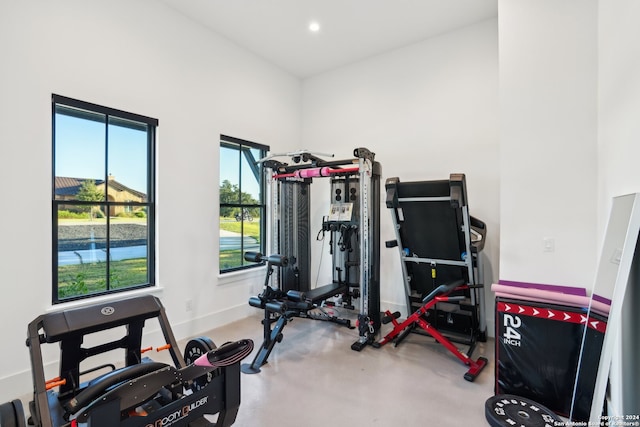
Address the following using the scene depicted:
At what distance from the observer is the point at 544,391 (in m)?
2.34

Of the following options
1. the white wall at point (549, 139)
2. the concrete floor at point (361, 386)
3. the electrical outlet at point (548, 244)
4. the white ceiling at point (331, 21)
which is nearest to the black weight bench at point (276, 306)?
the concrete floor at point (361, 386)

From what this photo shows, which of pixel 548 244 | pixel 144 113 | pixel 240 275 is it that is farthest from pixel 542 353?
pixel 144 113

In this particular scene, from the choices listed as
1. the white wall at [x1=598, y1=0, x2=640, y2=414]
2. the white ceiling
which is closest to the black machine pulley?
the white wall at [x1=598, y1=0, x2=640, y2=414]

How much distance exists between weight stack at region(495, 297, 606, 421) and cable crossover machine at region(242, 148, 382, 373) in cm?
146

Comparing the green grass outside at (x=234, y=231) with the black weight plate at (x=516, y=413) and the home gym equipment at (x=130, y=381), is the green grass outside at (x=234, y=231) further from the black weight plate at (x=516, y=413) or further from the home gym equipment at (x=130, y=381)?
the black weight plate at (x=516, y=413)

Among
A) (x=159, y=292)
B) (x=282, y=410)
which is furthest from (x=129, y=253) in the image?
(x=282, y=410)

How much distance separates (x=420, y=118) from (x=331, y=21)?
1741 millimetres

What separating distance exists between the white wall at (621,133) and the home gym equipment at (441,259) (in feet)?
3.34

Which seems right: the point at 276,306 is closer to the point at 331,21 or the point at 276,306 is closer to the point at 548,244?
the point at 548,244

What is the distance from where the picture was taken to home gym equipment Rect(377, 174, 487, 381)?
3.15 meters

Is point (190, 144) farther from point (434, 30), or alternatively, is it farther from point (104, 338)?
point (434, 30)

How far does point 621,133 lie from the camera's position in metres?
1.98

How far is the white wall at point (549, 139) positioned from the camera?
2.50m

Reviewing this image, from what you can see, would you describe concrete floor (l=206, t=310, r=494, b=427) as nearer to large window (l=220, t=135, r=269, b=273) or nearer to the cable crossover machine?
the cable crossover machine
